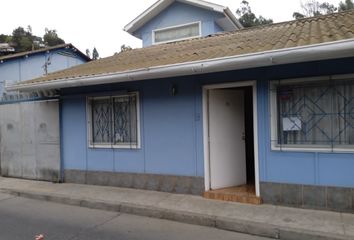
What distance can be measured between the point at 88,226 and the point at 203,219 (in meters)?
2.00

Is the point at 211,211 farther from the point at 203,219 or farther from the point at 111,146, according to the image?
the point at 111,146

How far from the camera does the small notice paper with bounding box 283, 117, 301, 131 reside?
7211mm

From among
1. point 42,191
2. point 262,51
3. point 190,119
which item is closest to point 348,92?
point 262,51

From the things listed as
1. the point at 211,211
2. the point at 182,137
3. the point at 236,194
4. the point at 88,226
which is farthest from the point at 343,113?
the point at 88,226

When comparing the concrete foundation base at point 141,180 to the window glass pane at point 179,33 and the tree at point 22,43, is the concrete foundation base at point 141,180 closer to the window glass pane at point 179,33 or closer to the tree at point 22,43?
the window glass pane at point 179,33

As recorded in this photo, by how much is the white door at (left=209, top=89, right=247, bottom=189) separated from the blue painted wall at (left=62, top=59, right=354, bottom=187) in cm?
30

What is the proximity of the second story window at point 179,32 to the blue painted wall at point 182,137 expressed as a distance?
4800 mm

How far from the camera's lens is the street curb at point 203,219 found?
19.3 ft

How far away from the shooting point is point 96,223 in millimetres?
7137

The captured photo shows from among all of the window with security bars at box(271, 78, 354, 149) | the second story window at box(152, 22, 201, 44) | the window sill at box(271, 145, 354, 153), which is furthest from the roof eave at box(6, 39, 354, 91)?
the second story window at box(152, 22, 201, 44)

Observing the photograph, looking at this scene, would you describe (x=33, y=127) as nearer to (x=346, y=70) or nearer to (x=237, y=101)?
(x=237, y=101)

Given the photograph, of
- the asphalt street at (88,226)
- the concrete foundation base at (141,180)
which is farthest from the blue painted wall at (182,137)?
Result: the asphalt street at (88,226)

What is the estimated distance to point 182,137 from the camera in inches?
335

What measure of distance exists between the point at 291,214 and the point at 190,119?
9.31 ft
